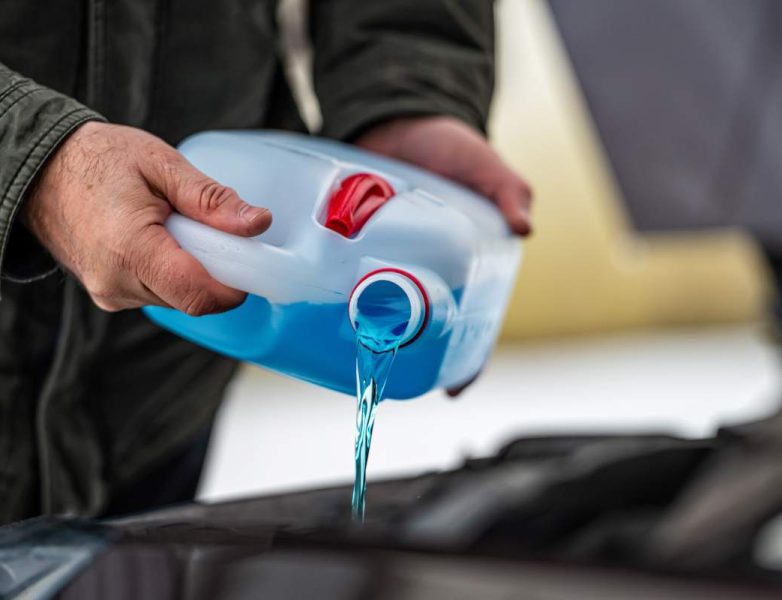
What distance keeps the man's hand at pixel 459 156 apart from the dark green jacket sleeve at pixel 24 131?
0.34 metres

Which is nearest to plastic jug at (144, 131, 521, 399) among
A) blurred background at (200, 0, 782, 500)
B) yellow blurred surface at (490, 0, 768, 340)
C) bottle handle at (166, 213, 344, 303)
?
bottle handle at (166, 213, 344, 303)

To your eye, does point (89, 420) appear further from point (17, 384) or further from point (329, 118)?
point (329, 118)

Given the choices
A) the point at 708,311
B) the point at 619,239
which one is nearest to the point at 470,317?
the point at 619,239

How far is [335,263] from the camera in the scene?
0.59 meters

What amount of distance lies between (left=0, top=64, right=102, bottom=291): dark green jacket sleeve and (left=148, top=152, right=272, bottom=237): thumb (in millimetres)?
57

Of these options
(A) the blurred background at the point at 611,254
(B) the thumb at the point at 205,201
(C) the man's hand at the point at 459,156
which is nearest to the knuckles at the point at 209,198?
(B) the thumb at the point at 205,201

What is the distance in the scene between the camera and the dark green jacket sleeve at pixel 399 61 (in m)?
0.88

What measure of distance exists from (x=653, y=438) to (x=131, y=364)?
0.41 metres

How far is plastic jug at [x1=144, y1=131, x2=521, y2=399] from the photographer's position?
57 centimetres

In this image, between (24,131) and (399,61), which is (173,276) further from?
(399,61)

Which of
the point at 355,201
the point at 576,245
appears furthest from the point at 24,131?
the point at 576,245

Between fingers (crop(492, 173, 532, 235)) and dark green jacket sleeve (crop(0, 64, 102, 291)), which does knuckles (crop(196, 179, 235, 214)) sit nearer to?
dark green jacket sleeve (crop(0, 64, 102, 291))

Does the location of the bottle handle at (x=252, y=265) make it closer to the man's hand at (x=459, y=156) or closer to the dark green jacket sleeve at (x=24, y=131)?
the dark green jacket sleeve at (x=24, y=131)

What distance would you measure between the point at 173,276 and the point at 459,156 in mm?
373
